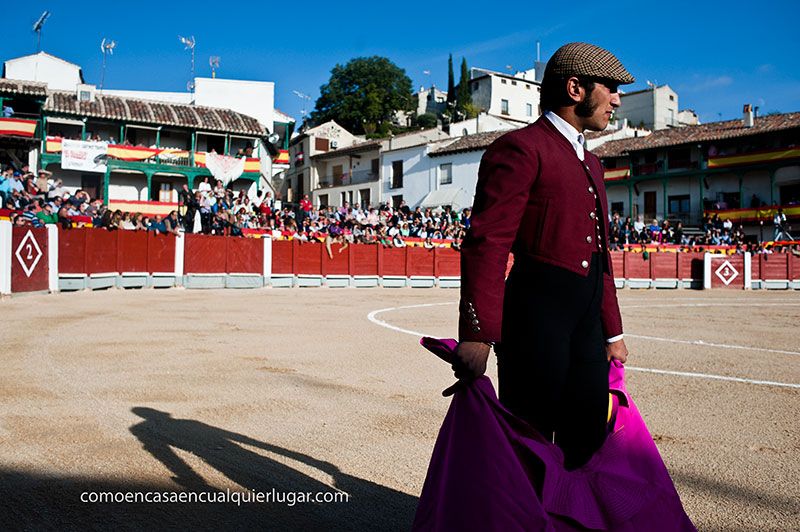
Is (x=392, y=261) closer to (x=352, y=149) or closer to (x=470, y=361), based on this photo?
(x=470, y=361)

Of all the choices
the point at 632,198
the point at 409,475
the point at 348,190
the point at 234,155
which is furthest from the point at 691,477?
the point at 348,190

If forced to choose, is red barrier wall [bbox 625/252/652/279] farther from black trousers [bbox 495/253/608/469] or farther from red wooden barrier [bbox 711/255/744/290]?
black trousers [bbox 495/253/608/469]

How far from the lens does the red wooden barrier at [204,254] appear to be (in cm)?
1892

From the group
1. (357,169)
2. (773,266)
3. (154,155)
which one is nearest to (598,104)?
(773,266)

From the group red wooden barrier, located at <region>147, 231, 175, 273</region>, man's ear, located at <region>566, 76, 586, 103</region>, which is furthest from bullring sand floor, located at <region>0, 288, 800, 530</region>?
red wooden barrier, located at <region>147, 231, 175, 273</region>

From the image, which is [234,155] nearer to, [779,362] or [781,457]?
[779,362]

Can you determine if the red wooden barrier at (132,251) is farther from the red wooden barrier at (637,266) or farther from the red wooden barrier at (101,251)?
the red wooden barrier at (637,266)

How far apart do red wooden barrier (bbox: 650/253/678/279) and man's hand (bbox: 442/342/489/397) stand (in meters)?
27.7

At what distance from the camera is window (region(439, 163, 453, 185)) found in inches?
1661

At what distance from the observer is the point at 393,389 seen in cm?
495

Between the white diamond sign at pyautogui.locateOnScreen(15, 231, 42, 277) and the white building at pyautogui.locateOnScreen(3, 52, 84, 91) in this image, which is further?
the white building at pyautogui.locateOnScreen(3, 52, 84, 91)

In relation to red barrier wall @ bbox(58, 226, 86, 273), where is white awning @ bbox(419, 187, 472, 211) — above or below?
above

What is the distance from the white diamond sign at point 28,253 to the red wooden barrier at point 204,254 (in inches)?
196

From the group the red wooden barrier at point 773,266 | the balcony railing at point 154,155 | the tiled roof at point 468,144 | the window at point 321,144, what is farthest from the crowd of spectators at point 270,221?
the window at point 321,144
